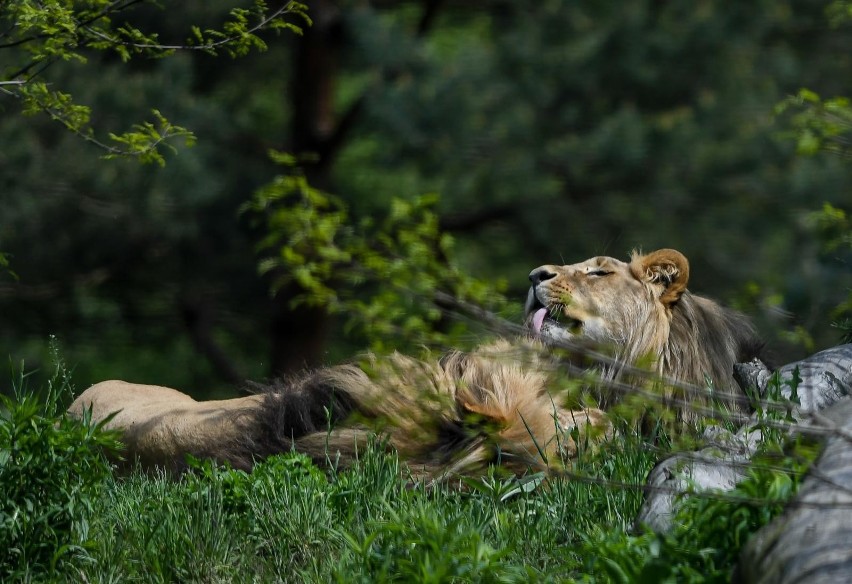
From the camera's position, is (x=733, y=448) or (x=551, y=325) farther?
(x=551, y=325)

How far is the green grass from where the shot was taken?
12.2ft

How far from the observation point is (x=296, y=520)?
4.27 metres

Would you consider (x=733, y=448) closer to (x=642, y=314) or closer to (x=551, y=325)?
(x=551, y=325)

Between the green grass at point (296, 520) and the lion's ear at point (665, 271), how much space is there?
119cm

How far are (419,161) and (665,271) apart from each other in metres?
3.91

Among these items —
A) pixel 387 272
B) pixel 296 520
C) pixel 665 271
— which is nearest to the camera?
pixel 387 272

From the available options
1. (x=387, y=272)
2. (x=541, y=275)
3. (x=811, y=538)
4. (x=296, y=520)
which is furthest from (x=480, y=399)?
(x=811, y=538)

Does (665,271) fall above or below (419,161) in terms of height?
above

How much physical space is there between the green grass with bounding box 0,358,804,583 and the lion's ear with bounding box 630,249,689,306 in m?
1.19

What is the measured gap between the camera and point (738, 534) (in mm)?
3291

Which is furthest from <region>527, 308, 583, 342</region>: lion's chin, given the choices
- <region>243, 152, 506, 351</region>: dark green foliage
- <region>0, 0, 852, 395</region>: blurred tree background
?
<region>0, 0, 852, 395</region>: blurred tree background

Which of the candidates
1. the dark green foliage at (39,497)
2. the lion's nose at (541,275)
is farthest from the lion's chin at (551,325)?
the dark green foliage at (39,497)

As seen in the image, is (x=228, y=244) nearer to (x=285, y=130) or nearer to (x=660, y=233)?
(x=285, y=130)

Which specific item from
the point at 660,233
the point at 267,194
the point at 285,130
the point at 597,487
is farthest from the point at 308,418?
the point at 285,130
